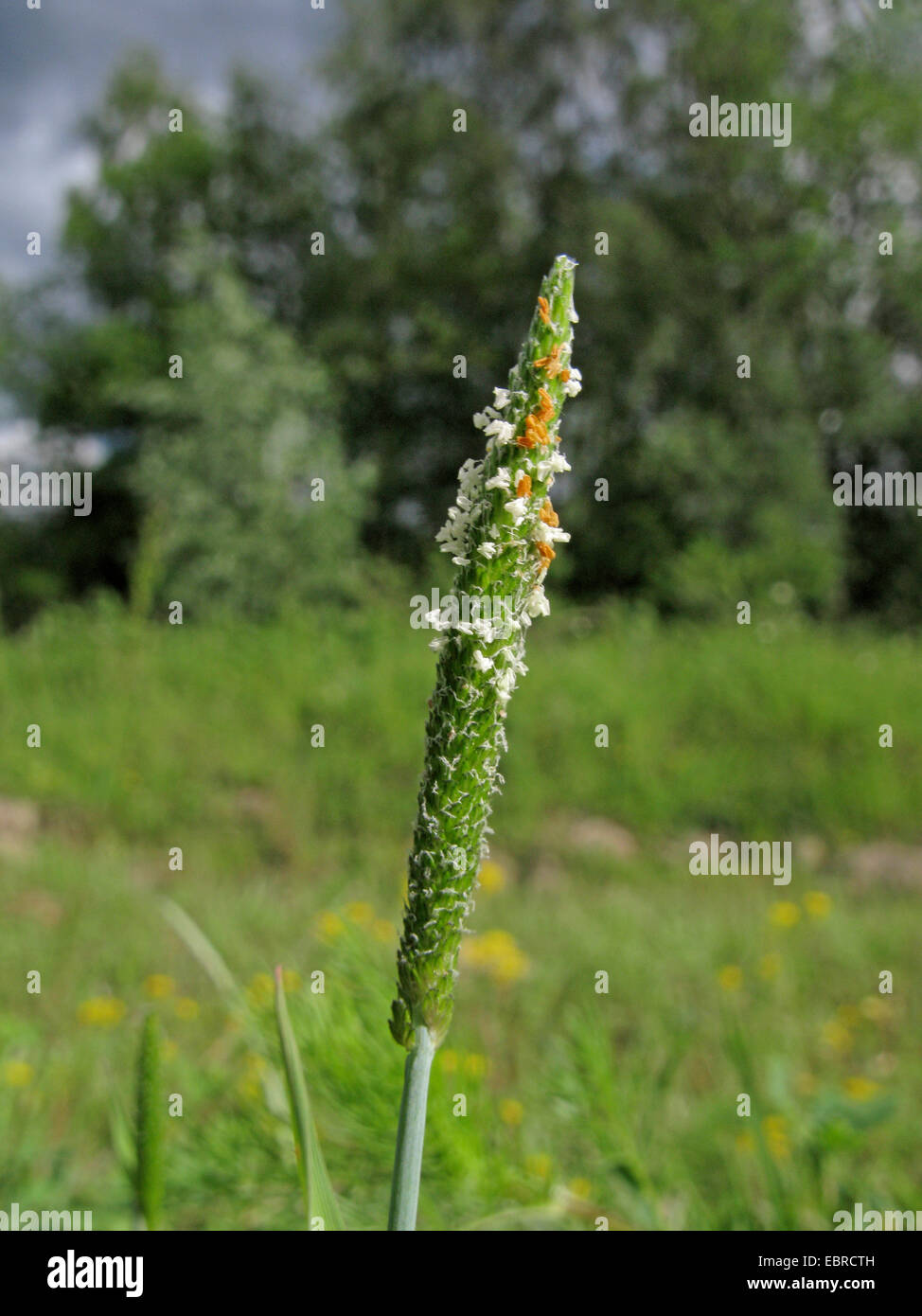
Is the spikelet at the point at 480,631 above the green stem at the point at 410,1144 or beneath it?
above

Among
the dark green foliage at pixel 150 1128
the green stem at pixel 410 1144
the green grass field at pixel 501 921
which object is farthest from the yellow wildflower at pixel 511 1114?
the green stem at pixel 410 1144

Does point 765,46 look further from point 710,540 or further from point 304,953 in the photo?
point 304,953

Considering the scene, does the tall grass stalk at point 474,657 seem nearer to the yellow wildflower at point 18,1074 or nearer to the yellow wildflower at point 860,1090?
the yellow wildflower at point 18,1074

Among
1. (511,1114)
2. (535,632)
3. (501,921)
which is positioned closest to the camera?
(511,1114)

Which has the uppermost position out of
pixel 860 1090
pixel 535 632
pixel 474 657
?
pixel 535 632

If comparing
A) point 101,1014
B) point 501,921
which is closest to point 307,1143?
point 101,1014

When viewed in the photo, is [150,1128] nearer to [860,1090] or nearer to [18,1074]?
[18,1074]
